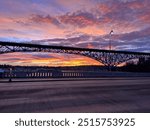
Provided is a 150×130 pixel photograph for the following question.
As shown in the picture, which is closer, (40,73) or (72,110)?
(72,110)

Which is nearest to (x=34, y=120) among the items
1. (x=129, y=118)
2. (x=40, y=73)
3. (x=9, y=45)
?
(x=129, y=118)

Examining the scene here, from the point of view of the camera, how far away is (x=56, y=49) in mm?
87000

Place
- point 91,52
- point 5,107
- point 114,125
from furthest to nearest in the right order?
point 91,52 → point 5,107 → point 114,125

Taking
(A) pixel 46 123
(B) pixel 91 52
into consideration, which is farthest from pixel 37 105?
(B) pixel 91 52

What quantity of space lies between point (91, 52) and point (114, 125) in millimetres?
79342

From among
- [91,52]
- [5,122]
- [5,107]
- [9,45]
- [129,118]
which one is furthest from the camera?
[91,52]

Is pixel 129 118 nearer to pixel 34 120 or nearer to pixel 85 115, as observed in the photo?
pixel 85 115

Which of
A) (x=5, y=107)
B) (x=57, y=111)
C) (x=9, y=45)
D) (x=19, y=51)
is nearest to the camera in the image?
→ (x=57, y=111)

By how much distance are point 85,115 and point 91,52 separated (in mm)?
78051

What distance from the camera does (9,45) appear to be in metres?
73.2

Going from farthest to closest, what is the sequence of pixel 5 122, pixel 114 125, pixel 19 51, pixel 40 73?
1. pixel 19 51
2. pixel 40 73
3. pixel 5 122
4. pixel 114 125

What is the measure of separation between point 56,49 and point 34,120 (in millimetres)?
79862

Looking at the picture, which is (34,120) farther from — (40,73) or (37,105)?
(40,73)

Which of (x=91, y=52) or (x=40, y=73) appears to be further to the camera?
(x=91, y=52)
